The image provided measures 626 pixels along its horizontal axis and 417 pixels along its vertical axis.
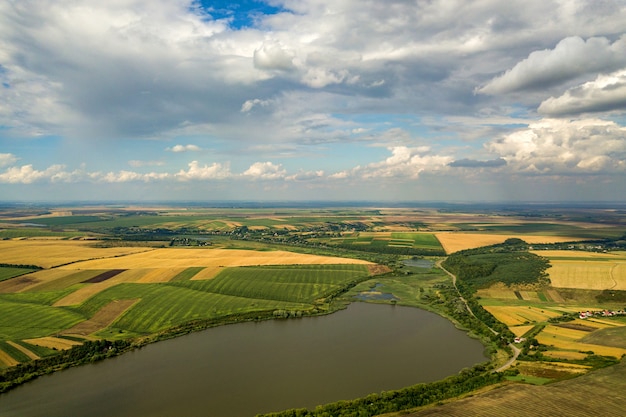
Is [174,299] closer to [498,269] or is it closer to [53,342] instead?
[53,342]

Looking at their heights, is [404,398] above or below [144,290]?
below

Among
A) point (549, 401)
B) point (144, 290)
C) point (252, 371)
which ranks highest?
point (144, 290)

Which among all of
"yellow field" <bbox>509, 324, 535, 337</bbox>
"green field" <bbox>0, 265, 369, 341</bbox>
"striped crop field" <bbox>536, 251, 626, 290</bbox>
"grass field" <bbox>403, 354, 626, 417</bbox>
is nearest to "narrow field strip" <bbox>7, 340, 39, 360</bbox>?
"green field" <bbox>0, 265, 369, 341</bbox>

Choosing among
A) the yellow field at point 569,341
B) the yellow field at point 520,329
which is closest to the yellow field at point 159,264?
the yellow field at point 520,329

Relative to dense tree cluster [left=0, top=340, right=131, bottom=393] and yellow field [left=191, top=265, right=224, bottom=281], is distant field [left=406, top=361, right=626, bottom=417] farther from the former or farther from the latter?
yellow field [left=191, top=265, right=224, bottom=281]

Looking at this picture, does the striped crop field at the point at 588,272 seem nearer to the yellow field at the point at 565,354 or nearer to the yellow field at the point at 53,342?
the yellow field at the point at 565,354

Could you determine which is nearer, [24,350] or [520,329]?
[24,350]

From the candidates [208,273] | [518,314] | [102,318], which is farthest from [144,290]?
[518,314]

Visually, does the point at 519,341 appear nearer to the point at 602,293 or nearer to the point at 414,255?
the point at 602,293

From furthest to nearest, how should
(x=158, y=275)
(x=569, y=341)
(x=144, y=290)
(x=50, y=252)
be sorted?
(x=50, y=252), (x=158, y=275), (x=144, y=290), (x=569, y=341)

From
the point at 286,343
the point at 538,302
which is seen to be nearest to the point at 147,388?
the point at 286,343
